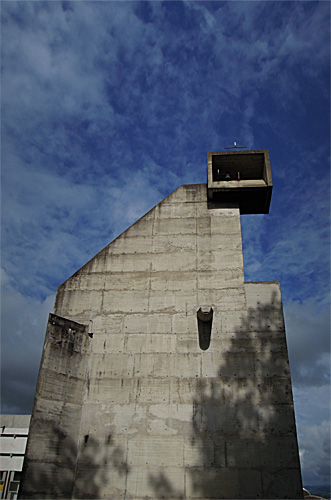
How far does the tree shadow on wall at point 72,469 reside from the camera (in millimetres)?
13547

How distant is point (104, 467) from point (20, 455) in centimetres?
2361

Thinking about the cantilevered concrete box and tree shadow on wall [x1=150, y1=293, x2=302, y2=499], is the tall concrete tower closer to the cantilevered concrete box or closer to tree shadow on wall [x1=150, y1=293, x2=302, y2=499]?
tree shadow on wall [x1=150, y1=293, x2=302, y2=499]

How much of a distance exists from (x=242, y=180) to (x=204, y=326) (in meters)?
9.30

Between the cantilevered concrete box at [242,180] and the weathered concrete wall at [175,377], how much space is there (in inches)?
42.9

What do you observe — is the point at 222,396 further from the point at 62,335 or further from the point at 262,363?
the point at 62,335

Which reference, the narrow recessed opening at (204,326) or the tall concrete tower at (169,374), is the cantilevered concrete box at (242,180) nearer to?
the tall concrete tower at (169,374)

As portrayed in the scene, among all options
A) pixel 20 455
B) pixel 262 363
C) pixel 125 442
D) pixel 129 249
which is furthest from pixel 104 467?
pixel 20 455

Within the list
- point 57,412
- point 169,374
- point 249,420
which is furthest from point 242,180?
point 57,412

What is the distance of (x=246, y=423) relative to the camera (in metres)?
14.4

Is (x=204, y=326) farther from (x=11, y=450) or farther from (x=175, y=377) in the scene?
(x=11, y=450)

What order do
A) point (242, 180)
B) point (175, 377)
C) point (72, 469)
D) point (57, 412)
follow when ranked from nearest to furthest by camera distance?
point (72, 469)
point (57, 412)
point (175, 377)
point (242, 180)

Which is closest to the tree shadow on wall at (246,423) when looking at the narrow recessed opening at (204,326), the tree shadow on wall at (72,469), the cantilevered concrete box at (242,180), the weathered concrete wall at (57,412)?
the narrow recessed opening at (204,326)

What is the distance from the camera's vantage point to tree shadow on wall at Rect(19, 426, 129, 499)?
13547 millimetres

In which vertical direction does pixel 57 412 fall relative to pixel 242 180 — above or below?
below
